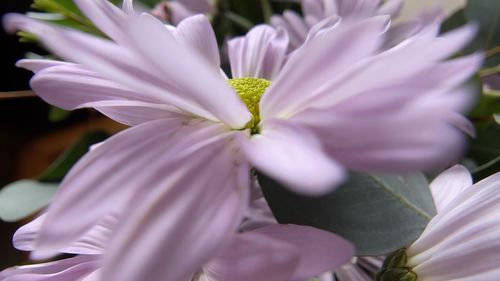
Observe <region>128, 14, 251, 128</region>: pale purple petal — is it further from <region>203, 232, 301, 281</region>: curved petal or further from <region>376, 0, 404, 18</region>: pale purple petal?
<region>376, 0, 404, 18</region>: pale purple petal

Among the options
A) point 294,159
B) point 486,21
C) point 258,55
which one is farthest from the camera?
point 486,21

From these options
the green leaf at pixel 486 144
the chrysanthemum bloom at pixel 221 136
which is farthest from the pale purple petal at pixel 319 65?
the green leaf at pixel 486 144

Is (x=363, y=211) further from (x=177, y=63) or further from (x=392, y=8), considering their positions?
(x=392, y=8)

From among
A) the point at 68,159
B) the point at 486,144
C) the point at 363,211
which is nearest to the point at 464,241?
the point at 363,211

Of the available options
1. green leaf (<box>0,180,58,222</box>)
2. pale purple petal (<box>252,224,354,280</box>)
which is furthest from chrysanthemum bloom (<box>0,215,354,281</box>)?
green leaf (<box>0,180,58,222</box>)

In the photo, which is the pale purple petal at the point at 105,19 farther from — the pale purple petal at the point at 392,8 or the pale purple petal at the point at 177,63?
the pale purple petal at the point at 392,8

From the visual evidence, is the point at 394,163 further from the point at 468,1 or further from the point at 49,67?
the point at 468,1

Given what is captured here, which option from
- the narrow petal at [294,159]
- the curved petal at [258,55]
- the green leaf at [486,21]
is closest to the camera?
the narrow petal at [294,159]

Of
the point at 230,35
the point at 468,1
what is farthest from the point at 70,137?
the point at 468,1
